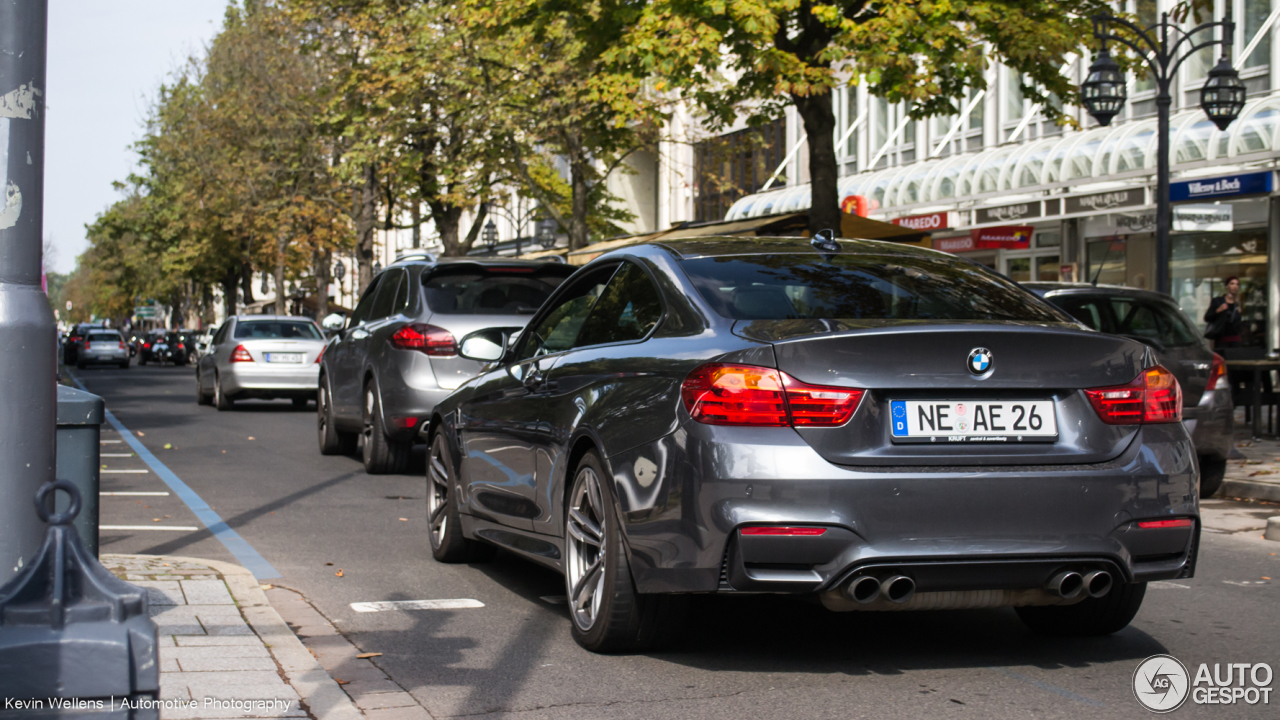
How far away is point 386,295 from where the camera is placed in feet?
41.3

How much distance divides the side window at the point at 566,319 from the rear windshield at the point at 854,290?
2.74 ft

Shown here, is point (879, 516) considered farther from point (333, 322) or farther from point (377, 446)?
point (333, 322)

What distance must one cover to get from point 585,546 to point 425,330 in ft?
19.8

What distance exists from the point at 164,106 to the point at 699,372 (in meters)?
61.6

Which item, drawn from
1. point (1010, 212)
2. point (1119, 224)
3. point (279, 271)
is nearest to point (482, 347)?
point (1119, 224)

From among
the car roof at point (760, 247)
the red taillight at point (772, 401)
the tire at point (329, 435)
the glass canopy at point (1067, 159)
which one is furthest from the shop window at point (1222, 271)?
the red taillight at point (772, 401)

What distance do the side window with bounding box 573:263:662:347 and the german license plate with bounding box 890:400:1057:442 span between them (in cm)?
120

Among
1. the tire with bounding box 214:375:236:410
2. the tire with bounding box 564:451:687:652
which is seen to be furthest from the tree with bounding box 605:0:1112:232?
the tire with bounding box 564:451:687:652

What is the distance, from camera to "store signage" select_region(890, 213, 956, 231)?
105ft

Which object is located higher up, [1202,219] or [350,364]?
[1202,219]

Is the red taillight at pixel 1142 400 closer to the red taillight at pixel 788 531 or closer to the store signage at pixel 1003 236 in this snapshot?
the red taillight at pixel 788 531

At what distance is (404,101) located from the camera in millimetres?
31469

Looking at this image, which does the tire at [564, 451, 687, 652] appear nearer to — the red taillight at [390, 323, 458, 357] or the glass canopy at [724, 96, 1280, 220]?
the red taillight at [390, 323, 458, 357]

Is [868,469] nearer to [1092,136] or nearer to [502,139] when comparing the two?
[1092,136]
